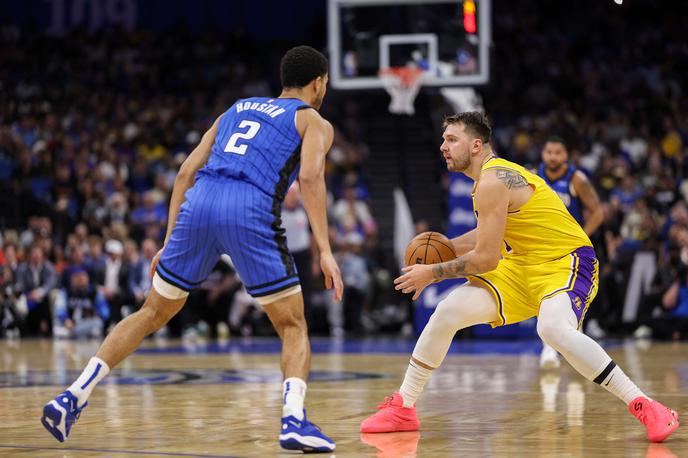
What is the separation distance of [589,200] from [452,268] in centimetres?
446

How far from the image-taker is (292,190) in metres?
13.1

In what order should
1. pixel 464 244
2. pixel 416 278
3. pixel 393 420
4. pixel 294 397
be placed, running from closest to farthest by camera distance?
pixel 294 397, pixel 416 278, pixel 393 420, pixel 464 244

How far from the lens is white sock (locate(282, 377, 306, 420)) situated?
5.07 m

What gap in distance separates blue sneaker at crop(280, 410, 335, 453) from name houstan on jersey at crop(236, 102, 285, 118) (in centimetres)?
149

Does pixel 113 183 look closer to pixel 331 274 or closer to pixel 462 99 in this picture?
pixel 462 99

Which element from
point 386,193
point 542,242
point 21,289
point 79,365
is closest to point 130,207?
point 21,289

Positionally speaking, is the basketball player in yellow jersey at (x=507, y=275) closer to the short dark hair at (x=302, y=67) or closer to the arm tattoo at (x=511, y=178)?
the arm tattoo at (x=511, y=178)

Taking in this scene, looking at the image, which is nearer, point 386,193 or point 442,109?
point 386,193

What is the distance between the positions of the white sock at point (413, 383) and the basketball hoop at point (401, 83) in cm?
1089

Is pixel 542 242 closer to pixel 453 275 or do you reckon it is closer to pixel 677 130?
pixel 453 275

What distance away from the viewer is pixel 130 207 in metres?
19.5

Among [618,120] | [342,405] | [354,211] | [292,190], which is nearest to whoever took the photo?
[342,405]

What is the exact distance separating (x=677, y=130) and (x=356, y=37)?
7074 millimetres

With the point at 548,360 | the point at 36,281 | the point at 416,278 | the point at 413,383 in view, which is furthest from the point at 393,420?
the point at 36,281
